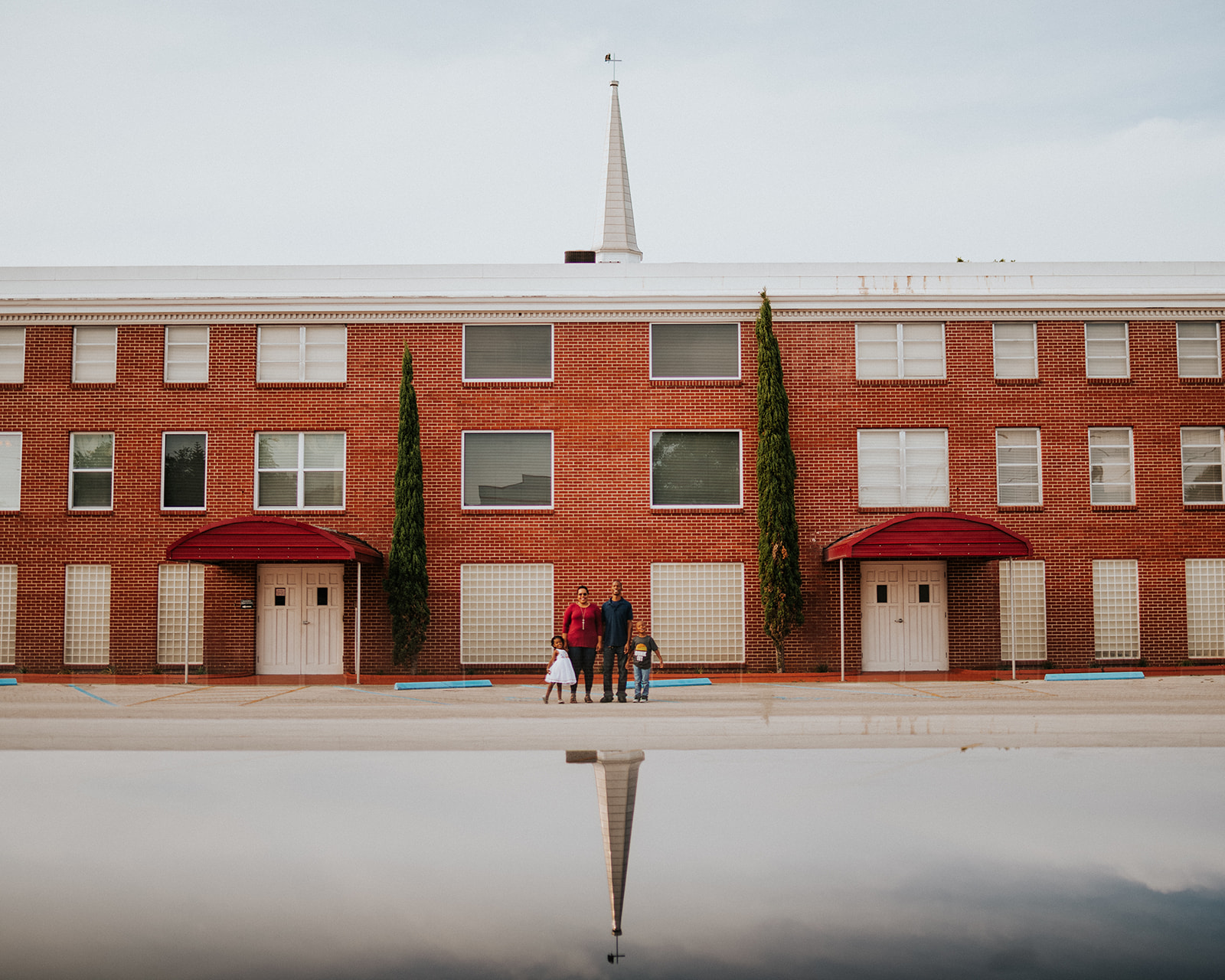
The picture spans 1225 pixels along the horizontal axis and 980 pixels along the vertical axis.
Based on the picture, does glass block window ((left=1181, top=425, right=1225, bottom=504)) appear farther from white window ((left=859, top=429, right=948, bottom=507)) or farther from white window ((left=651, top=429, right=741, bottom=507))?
white window ((left=651, top=429, right=741, bottom=507))

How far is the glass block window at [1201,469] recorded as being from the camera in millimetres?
24141

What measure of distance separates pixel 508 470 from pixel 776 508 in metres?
6.00

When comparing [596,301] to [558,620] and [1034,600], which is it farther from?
[1034,600]

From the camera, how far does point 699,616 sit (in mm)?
23609

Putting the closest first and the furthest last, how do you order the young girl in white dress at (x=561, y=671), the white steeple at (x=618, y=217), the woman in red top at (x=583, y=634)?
the young girl in white dress at (x=561, y=671), the woman in red top at (x=583, y=634), the white steeple at (x=618, y=217)

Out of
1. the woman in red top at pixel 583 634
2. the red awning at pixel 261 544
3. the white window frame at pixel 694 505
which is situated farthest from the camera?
the white window frame at pixel 694 505

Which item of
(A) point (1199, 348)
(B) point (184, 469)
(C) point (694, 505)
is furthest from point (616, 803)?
(A) point (1199, 348)

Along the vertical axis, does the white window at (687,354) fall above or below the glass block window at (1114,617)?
above

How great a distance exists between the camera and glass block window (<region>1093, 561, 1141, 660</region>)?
23.6m

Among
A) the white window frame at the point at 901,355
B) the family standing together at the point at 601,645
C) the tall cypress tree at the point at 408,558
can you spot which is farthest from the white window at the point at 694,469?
the family standing together at the point at 601,645

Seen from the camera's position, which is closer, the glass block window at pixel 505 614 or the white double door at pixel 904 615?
the glass block window at pixel 505 614

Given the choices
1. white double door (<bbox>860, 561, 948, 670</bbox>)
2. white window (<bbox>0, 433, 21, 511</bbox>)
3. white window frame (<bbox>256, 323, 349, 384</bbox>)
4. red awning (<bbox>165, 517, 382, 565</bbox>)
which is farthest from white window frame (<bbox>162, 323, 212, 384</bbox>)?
white double door (<bbox>860, 561, 948, 670</bbox>)

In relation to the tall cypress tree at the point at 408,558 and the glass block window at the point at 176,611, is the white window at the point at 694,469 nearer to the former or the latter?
the tall cypress tree at the point at 408,558

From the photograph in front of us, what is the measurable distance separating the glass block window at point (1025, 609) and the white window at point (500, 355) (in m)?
11.2
